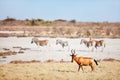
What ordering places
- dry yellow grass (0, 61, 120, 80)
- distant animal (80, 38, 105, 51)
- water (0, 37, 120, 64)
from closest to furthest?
1. dry yellow grass (0, 61, 120, 80)
2. water (0, 37, 120, 64)
3. distant animal (80, 38, 105, 51)

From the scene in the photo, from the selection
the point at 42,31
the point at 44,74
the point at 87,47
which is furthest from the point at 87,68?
the point at 42,31

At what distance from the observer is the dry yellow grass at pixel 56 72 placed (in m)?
9.33

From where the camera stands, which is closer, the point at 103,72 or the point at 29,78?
the point at 29,78

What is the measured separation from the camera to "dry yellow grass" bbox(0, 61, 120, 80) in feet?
30.6

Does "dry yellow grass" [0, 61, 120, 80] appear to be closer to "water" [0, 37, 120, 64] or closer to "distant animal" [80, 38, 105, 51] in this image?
"water" [0, 37, 120, 64]

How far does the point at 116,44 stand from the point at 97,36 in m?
4.03

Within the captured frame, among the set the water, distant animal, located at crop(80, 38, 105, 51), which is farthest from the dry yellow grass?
distant animal, located at crop(80, 38, 105, 51)

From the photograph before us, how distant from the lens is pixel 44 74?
9.77 m

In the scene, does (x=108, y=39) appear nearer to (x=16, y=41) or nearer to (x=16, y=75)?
(x=16, y=41)

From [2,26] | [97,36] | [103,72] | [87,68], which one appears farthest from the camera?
[97,36]

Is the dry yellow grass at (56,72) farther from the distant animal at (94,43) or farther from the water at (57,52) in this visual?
the distant animal at (94,43)

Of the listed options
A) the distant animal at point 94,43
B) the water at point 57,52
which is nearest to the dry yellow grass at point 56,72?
the water at point 57,52

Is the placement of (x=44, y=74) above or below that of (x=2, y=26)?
below

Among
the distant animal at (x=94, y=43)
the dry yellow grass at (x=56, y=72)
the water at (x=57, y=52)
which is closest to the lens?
the dry yellow grass at (x=56, y=72)
